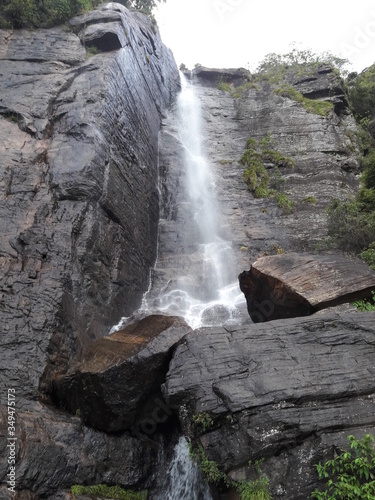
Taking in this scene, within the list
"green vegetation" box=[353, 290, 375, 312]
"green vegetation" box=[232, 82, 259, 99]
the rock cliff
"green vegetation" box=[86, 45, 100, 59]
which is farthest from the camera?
"green vegetation" box=[232, 82, 259, 99]

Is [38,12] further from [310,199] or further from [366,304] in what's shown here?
[366,304]

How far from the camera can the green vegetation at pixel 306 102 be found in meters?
19.2

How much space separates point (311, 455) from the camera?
4961mm

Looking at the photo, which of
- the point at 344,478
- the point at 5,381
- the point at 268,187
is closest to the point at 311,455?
the point at 344,478

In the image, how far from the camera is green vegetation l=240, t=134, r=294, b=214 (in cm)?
1550

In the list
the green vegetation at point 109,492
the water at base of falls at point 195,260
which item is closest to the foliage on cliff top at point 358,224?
the water at base of falls at point 195,260

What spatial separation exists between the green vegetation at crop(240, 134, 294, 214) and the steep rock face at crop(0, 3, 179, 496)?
14.8 feet

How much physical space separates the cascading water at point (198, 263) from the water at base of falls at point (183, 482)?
3.67 m

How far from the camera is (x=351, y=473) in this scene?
4.70 m

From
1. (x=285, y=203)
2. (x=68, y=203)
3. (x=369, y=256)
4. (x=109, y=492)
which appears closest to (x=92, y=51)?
(x=68, y=203)

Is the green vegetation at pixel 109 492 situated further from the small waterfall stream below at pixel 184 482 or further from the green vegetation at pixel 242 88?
the green vegetation at pixel 242 88

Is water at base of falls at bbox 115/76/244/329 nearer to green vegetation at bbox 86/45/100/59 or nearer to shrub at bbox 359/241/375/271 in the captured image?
shrub at bbox 359/241/375/271

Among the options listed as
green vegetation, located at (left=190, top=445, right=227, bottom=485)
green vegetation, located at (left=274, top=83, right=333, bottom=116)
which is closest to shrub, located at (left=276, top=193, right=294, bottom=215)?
green vegetation, located at (left=274, top=83, right=333, bottom=116)

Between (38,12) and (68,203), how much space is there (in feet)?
41.2
